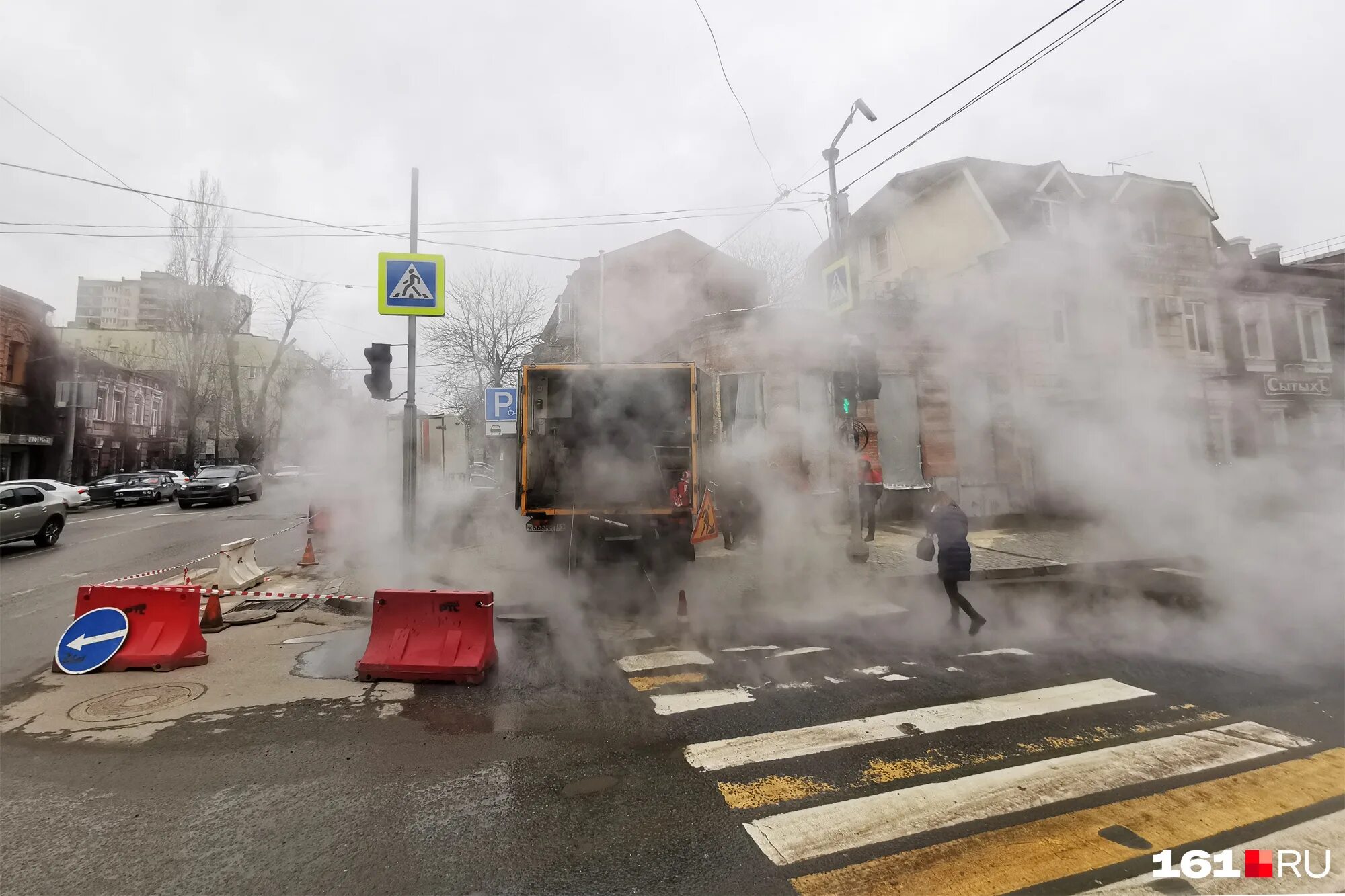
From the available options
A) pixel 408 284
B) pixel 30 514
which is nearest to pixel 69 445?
pixel 30 514

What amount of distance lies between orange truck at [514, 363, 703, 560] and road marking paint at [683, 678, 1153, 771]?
10.3 feet

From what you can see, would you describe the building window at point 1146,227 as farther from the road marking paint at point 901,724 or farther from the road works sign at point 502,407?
the road works sign at point 502,407

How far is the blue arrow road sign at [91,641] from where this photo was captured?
4078mm

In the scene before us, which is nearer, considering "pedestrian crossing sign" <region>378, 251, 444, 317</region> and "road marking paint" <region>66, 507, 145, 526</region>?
"pedestrian crossing sign" <region>378, 251, 444, 317</region>

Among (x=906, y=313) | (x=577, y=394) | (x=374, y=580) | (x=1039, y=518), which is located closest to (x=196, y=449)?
(x=374, y=580)

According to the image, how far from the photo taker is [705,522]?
21.4 feet

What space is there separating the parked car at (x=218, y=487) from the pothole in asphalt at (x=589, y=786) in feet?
62.3

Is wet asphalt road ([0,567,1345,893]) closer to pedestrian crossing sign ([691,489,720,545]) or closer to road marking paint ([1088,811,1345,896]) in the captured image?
road marking paint ([1088,811,1345,896])

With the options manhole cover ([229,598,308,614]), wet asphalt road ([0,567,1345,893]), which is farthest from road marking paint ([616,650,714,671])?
manhole cover ([229,598,308,614])

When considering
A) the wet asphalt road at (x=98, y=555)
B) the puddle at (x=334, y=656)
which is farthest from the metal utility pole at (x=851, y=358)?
the wet asphalt road at (x=98, y=555)

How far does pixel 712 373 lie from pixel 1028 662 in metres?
7.17

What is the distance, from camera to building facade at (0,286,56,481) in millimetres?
19828

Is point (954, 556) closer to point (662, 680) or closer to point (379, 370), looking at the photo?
point (662, 680)
